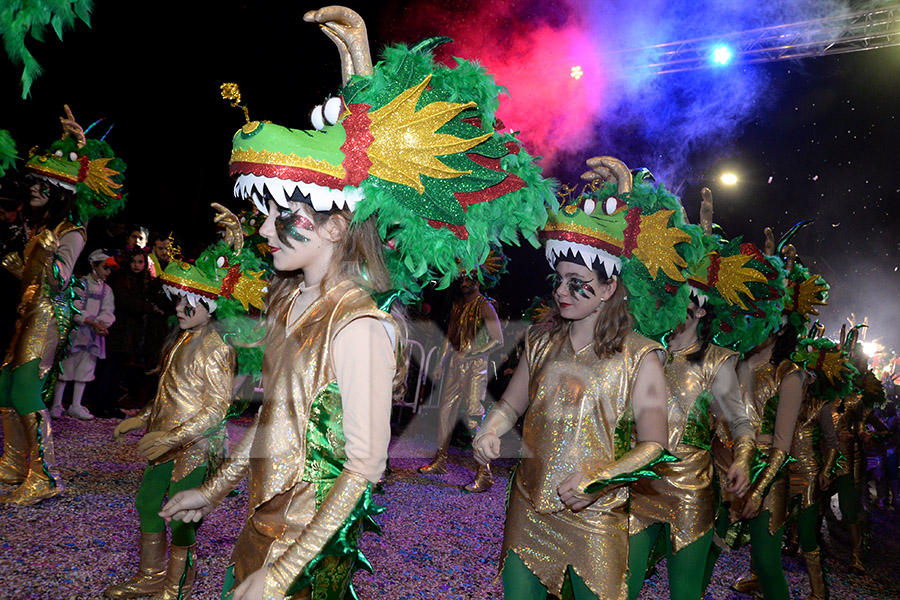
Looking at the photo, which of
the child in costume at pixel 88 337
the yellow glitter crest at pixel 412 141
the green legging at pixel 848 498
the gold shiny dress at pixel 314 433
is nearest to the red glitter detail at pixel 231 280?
the gold shiny dress at pixel 314 433

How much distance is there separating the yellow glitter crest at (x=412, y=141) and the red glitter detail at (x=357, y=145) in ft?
0.05

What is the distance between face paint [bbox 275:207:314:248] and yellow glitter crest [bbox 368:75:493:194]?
9.2 inches

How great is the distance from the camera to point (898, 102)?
1032cm

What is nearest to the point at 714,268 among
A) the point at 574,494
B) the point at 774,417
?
the point at 774,417

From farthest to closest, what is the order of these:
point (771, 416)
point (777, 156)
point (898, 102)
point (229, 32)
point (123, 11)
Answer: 1. point (777, 156)
2. point (898, 102)
3. point (229, 32)
4. point (123, 11)
5. point (771, 416)

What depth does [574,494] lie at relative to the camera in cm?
231

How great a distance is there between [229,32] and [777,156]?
9.60 m

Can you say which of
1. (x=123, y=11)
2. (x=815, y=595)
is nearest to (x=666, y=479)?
(x=815, y=595)

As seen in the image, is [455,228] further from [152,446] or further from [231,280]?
[231,280]

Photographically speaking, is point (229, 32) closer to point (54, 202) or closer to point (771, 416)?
point (54, 202)

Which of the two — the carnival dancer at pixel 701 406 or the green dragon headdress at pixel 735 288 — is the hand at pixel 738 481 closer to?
the carnival dancer at pixel 701 406

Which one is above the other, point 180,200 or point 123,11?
point 123,11

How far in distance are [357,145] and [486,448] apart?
4.51 feet

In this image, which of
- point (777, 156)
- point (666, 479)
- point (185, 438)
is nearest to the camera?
point (185, 438)
